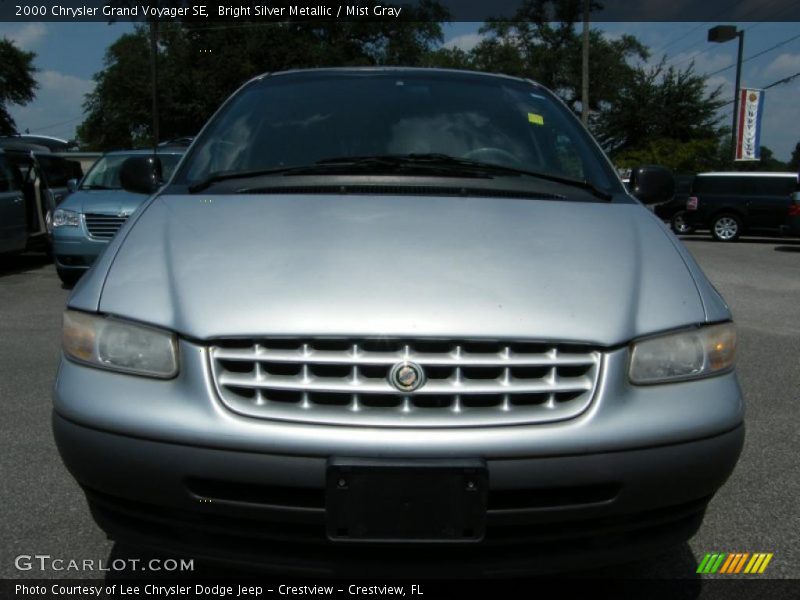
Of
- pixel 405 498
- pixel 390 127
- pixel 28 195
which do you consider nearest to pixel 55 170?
pixel 28 195

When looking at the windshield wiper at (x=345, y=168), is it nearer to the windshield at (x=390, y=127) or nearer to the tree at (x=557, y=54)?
the windshield at (x=390, y=127)

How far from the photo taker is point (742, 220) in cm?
1888

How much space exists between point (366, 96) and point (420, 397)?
1.86 m

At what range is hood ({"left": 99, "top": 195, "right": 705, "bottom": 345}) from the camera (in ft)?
6.65

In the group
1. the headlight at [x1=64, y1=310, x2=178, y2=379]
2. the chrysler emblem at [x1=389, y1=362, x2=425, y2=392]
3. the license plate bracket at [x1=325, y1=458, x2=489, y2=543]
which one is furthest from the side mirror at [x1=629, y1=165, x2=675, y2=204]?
the headlight at [x1=64, y1=310, x2=178, y2=379]

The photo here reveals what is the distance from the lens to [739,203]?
1889 cm

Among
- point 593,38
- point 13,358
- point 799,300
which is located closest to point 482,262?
point 13,358

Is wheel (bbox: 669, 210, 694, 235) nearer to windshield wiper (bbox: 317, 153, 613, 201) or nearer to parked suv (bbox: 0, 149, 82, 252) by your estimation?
parked suv (bbox: 0, 149, 82, 252)

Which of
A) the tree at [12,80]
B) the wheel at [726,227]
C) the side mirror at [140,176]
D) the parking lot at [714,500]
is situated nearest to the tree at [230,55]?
the tree at [12,80]

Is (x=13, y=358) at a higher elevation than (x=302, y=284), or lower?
lower

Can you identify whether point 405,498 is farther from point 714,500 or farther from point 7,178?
point 7,178

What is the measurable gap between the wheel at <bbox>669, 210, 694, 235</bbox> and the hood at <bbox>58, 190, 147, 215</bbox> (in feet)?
46.1

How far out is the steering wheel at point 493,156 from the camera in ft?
10.6

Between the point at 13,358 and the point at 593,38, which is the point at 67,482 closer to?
the point at 13,358
